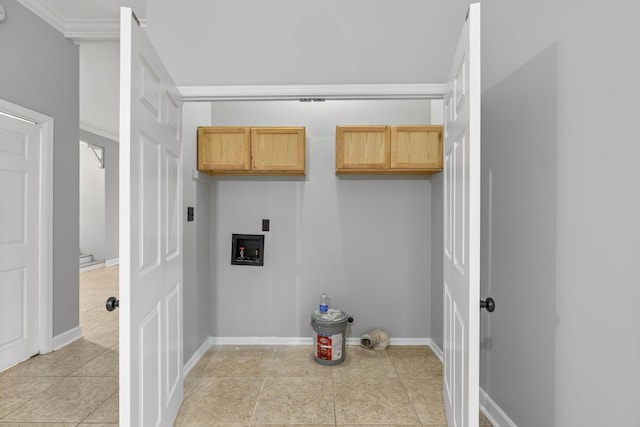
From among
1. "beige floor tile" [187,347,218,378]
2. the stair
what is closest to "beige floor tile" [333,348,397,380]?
"beige floor tile" [187,347,218,378]

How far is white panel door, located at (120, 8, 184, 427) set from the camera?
127 centimetres

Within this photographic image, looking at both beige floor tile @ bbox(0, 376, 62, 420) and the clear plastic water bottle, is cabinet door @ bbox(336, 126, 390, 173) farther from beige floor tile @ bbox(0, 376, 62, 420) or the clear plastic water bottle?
beige floor tile @ bbox(0, 376, 62, 420)

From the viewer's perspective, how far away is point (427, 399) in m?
2.38

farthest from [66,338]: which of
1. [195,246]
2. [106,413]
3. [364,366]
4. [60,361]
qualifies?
[364,366]

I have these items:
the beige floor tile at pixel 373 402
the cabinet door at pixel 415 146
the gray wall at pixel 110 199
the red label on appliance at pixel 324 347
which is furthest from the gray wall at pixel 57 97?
the gray wall at pixel 110 199

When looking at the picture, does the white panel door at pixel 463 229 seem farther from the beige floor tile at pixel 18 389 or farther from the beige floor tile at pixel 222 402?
the beige floor tile at pixel 18 389

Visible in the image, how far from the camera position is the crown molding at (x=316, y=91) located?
2.05 meters

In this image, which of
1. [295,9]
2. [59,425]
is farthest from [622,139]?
[59,425]

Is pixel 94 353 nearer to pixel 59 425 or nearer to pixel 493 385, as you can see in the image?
pixel 59 425

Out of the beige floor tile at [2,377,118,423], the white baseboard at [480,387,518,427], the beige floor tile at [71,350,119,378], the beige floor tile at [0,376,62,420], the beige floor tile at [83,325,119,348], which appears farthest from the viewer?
the beige floor tile at [83,325,119,348]

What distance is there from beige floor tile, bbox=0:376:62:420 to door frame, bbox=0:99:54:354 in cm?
49

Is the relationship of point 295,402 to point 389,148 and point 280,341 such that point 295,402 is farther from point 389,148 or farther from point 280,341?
point 389,148

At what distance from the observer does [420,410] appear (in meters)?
2.24

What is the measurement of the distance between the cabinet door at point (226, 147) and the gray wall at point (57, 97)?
1345 mm
